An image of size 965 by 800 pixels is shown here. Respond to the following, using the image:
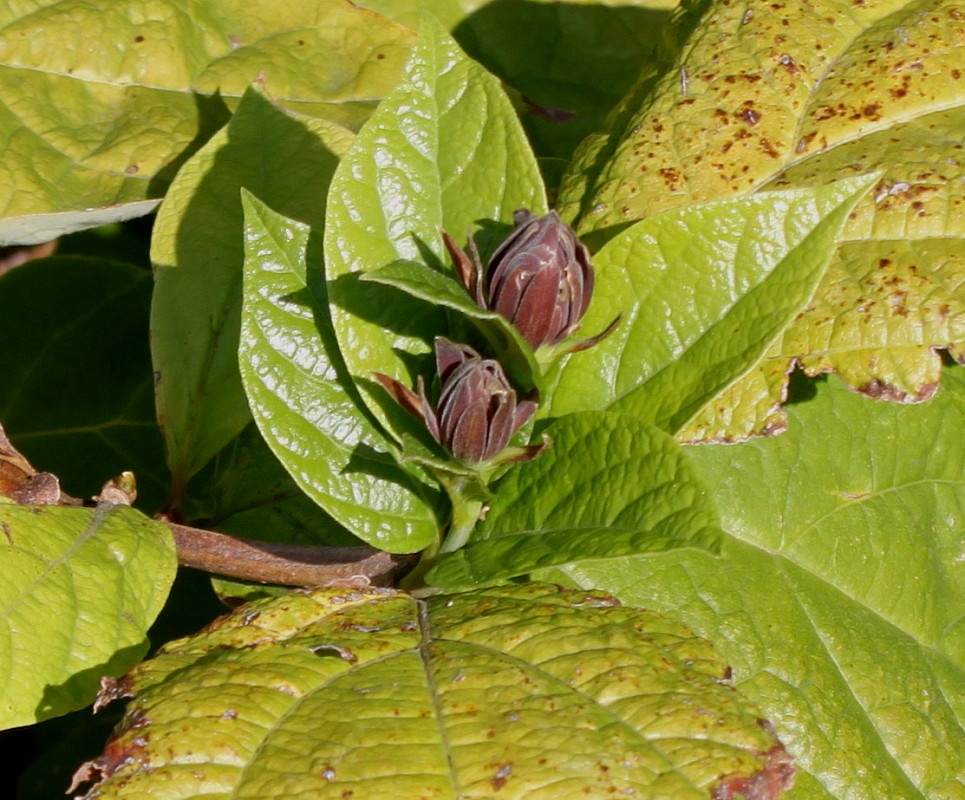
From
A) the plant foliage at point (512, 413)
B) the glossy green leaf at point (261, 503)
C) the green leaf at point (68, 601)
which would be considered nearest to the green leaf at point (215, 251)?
the plant foliage at point (512, 413)

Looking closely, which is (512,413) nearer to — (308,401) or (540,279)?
(540,279)

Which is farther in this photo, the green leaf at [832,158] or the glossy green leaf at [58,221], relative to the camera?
the glossy green leaf at [58,221]

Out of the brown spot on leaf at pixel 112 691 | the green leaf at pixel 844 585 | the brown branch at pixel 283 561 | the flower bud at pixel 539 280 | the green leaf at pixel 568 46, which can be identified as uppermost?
the green leaf at pixel 568 46

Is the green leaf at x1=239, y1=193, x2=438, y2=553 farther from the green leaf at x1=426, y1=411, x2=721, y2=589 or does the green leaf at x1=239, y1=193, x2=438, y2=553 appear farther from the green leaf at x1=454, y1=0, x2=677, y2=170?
the green leaf at x1=454, y1=0, x2=677, y2=170

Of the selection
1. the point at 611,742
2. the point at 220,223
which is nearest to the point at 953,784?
the point at 611,742

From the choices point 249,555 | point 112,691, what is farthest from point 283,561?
point 112,691

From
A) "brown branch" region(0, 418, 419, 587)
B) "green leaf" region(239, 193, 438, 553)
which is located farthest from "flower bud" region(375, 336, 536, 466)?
"brown branch" region(0, 418, 419, 587)

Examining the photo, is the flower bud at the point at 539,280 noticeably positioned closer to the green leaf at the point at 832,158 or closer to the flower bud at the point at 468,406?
the flower bud at the point at 468,406
